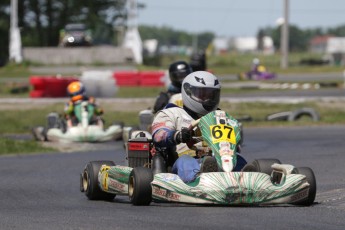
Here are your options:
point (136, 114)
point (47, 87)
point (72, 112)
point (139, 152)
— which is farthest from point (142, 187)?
point (47, 87)

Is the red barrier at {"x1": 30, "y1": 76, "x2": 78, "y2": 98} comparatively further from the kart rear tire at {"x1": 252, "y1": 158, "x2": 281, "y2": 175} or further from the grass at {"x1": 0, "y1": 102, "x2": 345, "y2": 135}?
the kart rear tire at {"x1": 252, "y1": 158, "x2": 281, "y2": 175}

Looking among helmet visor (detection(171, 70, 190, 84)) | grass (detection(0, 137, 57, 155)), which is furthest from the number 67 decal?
grass (detection(0, 137, 57, 155))

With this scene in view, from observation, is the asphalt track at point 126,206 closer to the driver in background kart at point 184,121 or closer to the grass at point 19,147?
the driver in background kart at point 184,121

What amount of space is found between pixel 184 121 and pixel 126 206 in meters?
1.00

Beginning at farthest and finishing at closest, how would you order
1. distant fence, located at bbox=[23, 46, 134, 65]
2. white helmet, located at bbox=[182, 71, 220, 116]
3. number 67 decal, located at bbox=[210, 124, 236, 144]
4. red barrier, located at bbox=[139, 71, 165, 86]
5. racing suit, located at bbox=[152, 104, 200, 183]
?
distant fence, located at bbox=[23, 46, 134, 65], red barrier, located at bbox=[139, 71, 165, 86], white helmet, located at bbox=[182, 71, 220, 116], racing suit, located at bbox=[152, 104, 200, 183], number 67 decal, located at bbox=[210, 124, 236, 144]

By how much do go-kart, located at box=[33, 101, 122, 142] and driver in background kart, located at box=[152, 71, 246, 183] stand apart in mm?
8501

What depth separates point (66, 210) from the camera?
8062 mm

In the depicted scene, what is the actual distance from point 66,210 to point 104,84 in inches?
849

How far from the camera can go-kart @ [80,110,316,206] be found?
767 centimetres

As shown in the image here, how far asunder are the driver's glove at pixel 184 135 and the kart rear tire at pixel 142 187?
42 centimetres

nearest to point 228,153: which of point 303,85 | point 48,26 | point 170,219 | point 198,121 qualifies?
point 198,121

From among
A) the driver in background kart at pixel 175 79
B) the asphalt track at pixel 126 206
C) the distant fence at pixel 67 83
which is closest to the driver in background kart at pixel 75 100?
the asphalt track at pixel 126 206

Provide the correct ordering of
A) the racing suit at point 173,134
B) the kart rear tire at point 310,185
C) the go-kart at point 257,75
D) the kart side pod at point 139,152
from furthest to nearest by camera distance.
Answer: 1. the go-kart at point 257,75
2. the kart side pod at point 139,152
3. the racing suit at point 173,134
4. the kart rear tire at point 310,185

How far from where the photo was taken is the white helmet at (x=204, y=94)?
8875 millimetres
